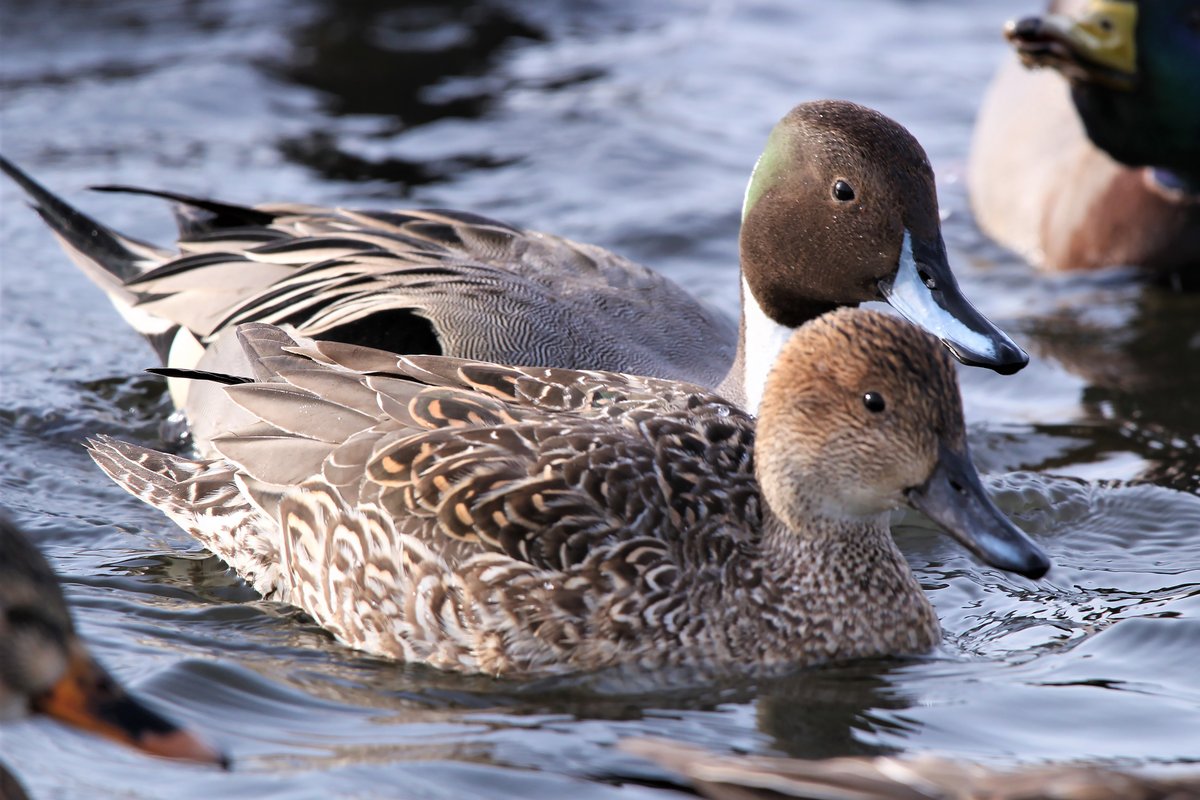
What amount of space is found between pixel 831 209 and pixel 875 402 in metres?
1.20

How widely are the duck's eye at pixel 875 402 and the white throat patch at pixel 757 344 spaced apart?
1246mm

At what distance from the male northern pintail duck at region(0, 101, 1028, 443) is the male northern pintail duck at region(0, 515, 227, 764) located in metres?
2.43


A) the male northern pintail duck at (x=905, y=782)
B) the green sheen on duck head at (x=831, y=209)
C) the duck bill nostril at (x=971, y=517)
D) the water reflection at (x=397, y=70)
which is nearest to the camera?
the male northern pintail duck at (x=905, y=782)

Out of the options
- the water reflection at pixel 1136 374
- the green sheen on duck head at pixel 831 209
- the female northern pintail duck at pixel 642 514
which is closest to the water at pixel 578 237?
the water reflection at pixel 1136 374

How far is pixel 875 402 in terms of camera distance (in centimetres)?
504

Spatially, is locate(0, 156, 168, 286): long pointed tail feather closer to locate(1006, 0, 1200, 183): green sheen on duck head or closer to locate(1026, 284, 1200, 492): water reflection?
locate(1026, 284, 1200, 492): water reflection

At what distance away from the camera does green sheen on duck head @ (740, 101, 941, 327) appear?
5.98m

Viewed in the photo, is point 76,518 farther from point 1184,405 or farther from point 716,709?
point 1184,405

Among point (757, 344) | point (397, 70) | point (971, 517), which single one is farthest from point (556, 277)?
point (397, 70)

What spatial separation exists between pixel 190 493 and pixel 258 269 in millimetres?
1286

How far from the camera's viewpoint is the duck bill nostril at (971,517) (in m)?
4.96

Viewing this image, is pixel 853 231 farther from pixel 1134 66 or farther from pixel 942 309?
pixel 1134 66

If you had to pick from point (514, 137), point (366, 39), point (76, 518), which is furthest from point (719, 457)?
point (366, 39)

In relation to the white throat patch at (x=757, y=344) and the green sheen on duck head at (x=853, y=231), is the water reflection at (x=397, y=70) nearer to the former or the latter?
the white throat patch at (x=757, y=344)
